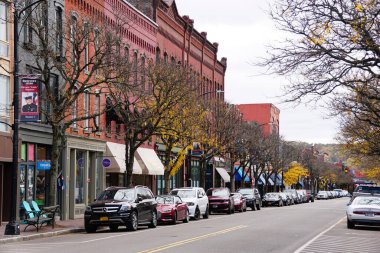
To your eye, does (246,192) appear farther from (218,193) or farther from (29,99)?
(29,99)

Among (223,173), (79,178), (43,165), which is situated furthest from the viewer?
(223,173)

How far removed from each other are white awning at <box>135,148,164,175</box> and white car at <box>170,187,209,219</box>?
7.31 metres

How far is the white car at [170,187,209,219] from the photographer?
34719mm

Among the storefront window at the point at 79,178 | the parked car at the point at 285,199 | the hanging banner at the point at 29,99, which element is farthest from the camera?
the parked car at the point at 285,199

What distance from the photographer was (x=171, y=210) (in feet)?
100

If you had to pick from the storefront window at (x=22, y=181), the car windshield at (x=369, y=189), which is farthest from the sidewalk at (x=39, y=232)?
the car windshield at (x=369, y=189)

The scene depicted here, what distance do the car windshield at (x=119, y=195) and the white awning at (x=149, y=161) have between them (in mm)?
16147

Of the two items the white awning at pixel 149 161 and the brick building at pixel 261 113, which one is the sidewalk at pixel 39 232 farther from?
the brick building at pixel 261 113

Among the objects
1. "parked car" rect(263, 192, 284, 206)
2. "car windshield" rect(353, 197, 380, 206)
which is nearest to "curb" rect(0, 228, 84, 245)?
"car windshield" rect(353, 197, 380, 206)

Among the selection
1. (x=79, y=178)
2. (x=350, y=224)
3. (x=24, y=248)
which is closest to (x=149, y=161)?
(x=79, y=178)

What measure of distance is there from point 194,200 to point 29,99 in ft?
47.6

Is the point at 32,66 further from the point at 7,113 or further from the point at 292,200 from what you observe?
the point at 292,200

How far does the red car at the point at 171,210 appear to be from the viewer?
30453 millimetres

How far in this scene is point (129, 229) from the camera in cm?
2605
